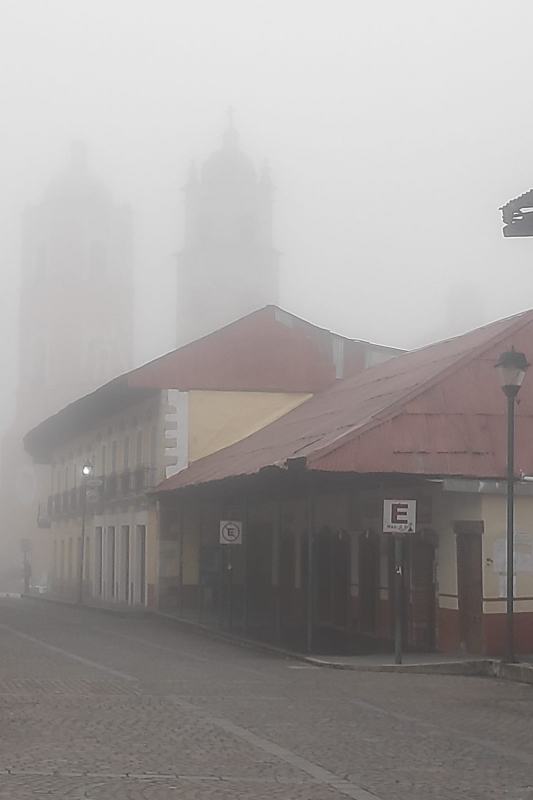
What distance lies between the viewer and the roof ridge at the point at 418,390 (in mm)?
22280

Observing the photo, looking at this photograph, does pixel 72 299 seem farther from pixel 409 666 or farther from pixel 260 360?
pixel 409 666

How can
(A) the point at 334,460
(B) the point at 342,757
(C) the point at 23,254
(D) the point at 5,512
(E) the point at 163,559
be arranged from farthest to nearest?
(C) the point at 23,254
(D) the point at 5,512
(E) the point at 163,559
(A) the point at 334,460
(B) the point at 342,757

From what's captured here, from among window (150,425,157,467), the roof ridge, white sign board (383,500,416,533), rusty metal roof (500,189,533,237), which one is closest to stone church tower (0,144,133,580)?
window (150,425,157,467)

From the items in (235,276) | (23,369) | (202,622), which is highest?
(235,276)

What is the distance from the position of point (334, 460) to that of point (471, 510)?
91.7 inches

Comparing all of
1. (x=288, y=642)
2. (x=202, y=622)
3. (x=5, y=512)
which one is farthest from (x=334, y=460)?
(x=5, y=512)

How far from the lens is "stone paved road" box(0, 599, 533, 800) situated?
9.58 metres

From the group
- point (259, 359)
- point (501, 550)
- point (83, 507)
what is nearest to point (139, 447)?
point (259, 359)

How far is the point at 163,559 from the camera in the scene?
37.6 metres

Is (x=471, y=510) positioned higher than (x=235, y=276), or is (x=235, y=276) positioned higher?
(x=235, y=276)

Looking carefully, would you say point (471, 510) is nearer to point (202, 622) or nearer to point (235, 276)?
point (202, 622)

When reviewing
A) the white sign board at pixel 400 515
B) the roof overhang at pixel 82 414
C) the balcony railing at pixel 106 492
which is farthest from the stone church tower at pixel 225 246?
the white sign board at pixel 400 515

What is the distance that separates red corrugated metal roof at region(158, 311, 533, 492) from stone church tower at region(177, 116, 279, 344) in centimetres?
7546

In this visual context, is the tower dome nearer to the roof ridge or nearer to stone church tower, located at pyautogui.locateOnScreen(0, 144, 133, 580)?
stone church tower, located at pyautogui.locateOnScreen(0, 144, 133, 580)
